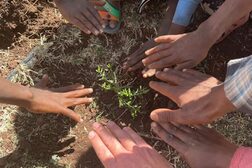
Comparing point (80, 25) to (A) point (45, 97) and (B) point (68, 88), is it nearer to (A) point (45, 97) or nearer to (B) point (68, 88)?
(B) point (68, 88)

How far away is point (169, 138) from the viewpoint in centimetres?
221

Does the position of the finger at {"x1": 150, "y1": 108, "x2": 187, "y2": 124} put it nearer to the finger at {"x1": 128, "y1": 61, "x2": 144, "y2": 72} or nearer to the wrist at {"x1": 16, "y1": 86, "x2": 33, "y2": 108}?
the finger at {"x1": 128, "y1": 61, "x2": 144, "y2": 72}

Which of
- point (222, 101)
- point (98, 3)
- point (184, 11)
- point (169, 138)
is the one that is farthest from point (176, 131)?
point (98, 3)

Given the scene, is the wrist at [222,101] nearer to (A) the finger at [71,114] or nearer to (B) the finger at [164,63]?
(B) the finger at [164,63]

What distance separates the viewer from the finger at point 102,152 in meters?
2.09

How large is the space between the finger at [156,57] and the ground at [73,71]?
23 cm

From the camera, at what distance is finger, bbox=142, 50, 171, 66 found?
2.24m

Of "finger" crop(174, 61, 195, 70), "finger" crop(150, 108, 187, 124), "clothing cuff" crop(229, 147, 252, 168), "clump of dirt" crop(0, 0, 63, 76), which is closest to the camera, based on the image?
"clothing cuff" crop(229, 147, 252, 168)

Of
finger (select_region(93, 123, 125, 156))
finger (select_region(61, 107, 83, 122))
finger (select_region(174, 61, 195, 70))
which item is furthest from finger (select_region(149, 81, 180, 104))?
finger (select_region(61, 107, 83, 122))

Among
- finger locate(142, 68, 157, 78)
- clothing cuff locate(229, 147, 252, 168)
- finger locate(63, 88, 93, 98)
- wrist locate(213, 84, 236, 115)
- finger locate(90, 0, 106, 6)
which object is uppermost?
finger locate(90, 0, 106, 6)

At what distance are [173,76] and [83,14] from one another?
0.66 m

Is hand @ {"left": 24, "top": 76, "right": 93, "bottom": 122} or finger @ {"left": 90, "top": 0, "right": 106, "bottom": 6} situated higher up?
finger @ {"left": 90, "top": 0, "right": 106, "bottom": 6}

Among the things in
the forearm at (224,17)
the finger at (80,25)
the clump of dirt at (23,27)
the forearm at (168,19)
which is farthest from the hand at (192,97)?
the clump of dirt at (23,27)

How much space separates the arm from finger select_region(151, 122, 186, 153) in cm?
41
